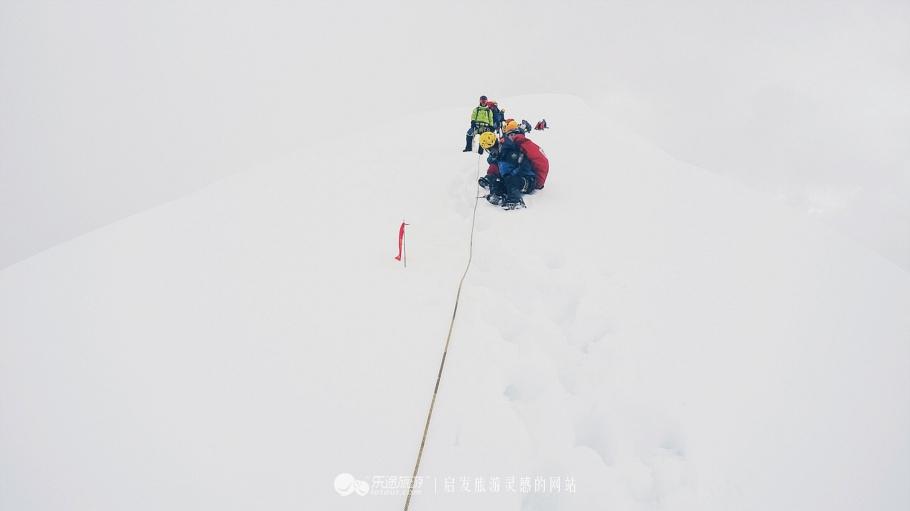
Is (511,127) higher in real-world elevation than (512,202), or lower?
higher

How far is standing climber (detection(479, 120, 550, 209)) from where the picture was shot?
6.98 metres

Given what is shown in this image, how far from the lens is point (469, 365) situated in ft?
12.1

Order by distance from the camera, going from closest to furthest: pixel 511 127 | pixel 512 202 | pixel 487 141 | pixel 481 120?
pixel 512 202
pixel 487 141
pixel 511 127
pixel 481 120

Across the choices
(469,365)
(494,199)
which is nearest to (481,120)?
(494,199)

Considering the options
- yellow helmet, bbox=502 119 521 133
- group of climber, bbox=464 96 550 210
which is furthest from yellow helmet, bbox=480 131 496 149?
yellow helmet, bbox=502 119 521 133

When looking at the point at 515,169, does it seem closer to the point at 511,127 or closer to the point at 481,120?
the point at 511,127

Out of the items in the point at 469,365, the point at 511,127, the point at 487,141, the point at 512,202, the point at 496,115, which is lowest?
the point at 469,365

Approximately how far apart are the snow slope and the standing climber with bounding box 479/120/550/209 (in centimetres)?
89

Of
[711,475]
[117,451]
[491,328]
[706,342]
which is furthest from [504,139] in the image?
[117,451]

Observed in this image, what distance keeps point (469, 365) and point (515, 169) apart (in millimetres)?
4297

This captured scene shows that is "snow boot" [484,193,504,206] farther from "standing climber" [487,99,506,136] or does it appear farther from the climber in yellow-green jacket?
"standing climber" [487,99,506,136]

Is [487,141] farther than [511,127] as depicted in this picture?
No

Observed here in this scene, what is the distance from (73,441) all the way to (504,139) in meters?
6.47

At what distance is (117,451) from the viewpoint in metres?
2.95
